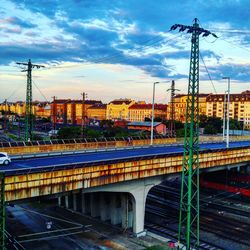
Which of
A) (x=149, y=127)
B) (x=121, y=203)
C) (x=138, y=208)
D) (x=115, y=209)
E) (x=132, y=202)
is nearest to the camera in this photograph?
(x=138, y=208)

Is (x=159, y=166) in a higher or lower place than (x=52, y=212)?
higher

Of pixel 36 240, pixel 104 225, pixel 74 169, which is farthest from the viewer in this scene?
pixel 104 225

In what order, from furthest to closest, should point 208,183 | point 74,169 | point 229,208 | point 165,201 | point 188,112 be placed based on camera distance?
point 208,183, point 165,201, point 229,208, point 188,112, point 74,169

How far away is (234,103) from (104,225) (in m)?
166

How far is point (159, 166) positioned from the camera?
3788cm

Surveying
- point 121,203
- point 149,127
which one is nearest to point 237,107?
point 149,127

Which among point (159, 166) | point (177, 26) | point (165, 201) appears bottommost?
point (165, 201)

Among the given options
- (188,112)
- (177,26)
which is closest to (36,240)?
(188,112)

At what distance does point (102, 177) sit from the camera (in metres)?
32.4

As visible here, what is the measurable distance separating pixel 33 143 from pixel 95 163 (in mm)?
15840

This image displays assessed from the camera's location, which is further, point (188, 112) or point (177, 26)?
point (188, 112)

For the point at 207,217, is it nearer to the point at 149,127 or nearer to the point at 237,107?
the point at 149,127

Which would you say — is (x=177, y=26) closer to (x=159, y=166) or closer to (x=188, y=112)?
(x=188, y=112)

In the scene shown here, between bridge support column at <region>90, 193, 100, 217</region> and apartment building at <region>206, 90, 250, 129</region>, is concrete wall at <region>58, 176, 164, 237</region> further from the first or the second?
apartment building at <region>206, 90, 250, 129</region>
